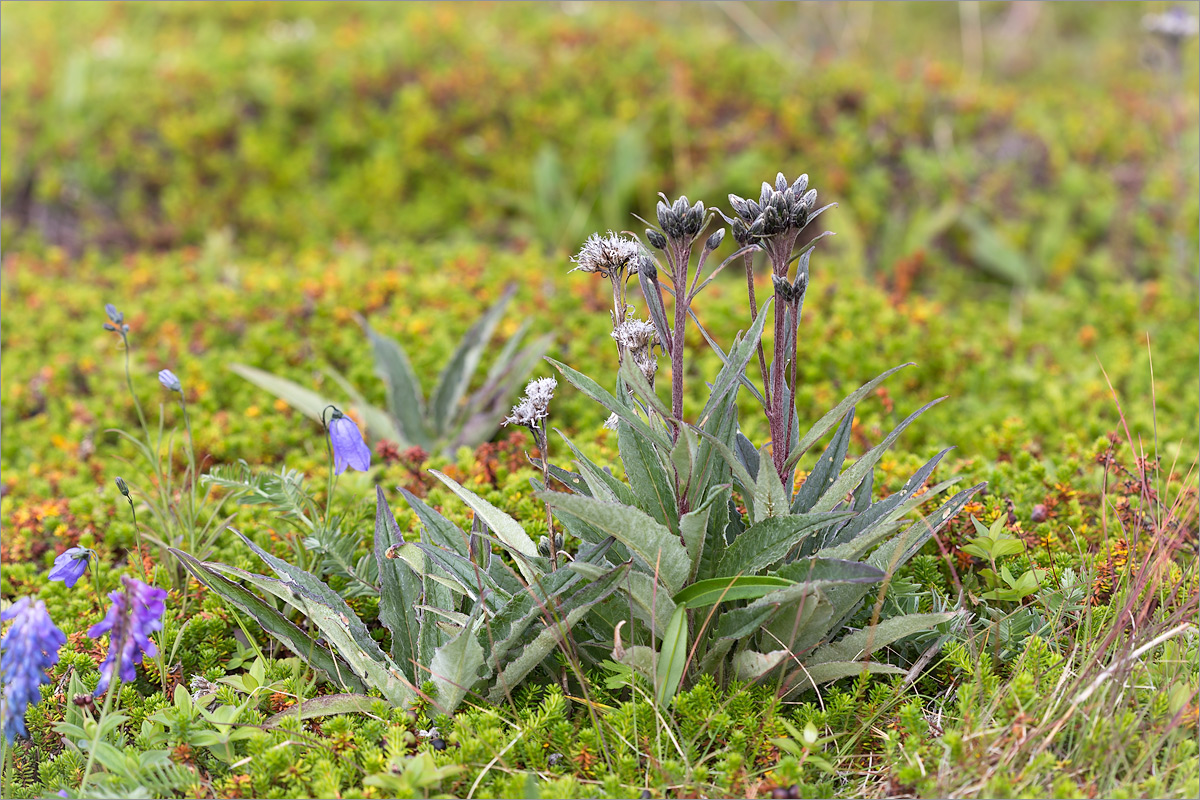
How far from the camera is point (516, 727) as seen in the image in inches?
84.0

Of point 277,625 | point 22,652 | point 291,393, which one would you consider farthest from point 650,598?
point 291,393

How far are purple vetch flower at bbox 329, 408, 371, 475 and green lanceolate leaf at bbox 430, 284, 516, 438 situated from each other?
142 centimetres

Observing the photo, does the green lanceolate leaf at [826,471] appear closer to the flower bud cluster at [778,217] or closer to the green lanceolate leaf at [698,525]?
the green lanceolate leaf at [698,525]

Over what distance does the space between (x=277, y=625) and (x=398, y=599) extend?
295mm

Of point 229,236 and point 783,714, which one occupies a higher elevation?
point 229,236

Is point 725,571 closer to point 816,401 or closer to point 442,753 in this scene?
point 442,753

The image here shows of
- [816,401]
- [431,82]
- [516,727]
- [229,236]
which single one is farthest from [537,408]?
[431,82]

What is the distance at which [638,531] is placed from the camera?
199 centimetres

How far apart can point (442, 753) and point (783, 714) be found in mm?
799

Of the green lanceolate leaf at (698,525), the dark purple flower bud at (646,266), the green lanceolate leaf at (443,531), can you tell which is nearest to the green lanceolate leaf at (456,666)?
the green lanceolate leaf at (443,531)

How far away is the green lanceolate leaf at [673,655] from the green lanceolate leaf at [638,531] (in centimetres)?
9

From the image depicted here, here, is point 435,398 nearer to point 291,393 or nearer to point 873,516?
point 291,393

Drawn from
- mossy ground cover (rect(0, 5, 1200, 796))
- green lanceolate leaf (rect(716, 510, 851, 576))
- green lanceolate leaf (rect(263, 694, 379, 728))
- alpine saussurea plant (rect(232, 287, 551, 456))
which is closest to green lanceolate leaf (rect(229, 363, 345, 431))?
alpine saussurea plant (rect(232, 287, 551, 456))

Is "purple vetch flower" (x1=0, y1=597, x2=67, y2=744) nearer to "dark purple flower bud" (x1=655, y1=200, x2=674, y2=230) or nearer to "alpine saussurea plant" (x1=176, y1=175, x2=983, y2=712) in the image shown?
"alpine saussurea plant" (x1=176, y1=175, x2=983, y2=712)
